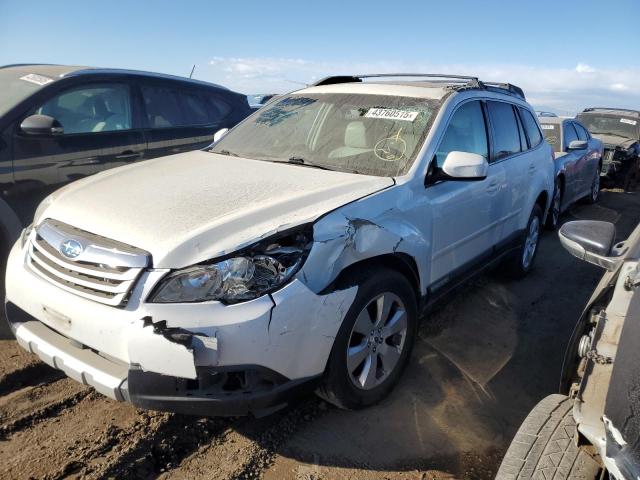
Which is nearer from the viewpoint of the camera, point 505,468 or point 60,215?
point 505,468

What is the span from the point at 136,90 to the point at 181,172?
2.38m

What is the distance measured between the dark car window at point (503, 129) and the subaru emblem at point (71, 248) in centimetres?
312

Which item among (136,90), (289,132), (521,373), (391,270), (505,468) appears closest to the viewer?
(505,468)

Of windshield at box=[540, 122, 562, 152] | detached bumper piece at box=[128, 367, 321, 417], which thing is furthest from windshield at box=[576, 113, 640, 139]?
detached bumper piece at box=[128, 367, 321, 417]

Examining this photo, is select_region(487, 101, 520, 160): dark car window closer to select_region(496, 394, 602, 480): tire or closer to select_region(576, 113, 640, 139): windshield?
select_region(496, 394, 602, 480): tire

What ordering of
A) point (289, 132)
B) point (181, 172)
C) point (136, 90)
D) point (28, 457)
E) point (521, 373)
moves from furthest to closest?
point (136, 90) < point (289, 132) < point (521, 373) < point (181, 172) < point (28, 457)

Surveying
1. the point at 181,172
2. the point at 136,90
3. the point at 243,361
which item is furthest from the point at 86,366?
the point at 136,90

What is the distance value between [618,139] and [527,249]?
8359 millimetres

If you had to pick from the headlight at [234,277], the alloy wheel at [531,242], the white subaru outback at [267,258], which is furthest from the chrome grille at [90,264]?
the alloy wheel at [531,242]

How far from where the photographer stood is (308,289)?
218 centimetres

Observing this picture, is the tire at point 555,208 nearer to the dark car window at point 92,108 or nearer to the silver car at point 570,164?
the silver car at point 570,164

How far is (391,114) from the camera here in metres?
3.35

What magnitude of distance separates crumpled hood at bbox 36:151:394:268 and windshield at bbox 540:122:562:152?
620 cm

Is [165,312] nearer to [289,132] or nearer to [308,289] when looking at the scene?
[308,289]
